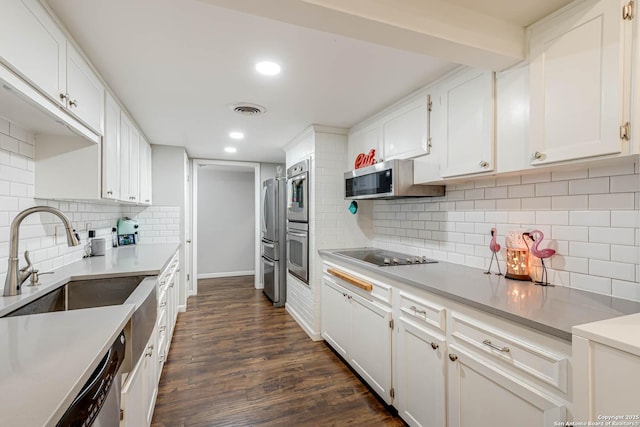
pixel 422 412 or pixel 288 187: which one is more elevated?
pixel 288 187

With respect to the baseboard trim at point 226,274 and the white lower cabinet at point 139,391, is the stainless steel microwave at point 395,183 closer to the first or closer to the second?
the white lower cabinet at point 139,391

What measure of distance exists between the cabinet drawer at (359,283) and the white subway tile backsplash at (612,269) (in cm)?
104

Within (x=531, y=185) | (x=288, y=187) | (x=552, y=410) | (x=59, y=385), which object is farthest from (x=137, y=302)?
(x=288, y=187)

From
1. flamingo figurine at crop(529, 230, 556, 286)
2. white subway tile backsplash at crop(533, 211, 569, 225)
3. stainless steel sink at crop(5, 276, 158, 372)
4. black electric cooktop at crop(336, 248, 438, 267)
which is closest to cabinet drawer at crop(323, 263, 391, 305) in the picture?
black electric cooktop at crop(336, 248, 438, 267)

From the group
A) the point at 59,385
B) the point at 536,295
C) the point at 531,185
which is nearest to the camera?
the point at 59,385

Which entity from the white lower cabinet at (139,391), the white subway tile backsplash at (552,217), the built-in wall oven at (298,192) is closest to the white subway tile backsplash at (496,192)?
the white subway tile backsplash at (552,217)

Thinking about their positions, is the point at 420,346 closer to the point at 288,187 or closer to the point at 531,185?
the point at 531,185

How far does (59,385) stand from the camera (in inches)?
26.1

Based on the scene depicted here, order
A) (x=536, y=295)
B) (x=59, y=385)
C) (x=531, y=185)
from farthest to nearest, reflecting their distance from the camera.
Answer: (x=531, y=185), (x=536, y=295), (x=59, y=385)

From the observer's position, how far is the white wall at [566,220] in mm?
1335

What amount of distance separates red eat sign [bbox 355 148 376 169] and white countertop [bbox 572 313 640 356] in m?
2.03

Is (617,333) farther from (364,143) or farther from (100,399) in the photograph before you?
(364,143)

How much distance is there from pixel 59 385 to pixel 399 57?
2011 millimetres

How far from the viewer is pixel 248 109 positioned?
8.40ft
